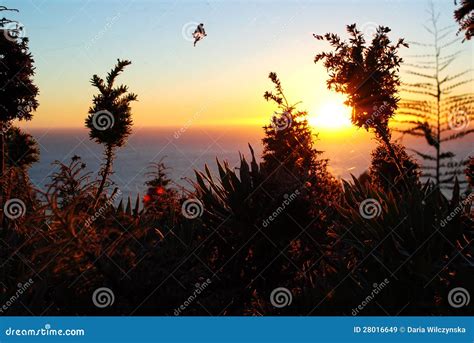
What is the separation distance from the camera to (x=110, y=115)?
29.8 ft

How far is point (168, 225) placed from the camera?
621 cm

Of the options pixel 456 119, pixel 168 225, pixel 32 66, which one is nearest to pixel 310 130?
pixel 456 119

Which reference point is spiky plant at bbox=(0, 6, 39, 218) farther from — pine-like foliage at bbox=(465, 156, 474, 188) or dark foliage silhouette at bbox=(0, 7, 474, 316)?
pine-like foliage at bbox=(465, 156, 474, 188)

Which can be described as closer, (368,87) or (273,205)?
(273,205)

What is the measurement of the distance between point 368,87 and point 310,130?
1470 mm

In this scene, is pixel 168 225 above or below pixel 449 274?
below

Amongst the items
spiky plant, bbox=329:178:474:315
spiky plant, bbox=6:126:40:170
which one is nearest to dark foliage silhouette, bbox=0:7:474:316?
spiky plant, bbox=329:178:474:315

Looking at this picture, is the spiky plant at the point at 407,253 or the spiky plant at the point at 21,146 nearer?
the spiky plant at the point at 407,253

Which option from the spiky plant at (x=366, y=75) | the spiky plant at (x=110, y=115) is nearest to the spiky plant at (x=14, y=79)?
the spiky plant at (x=110, y=115)

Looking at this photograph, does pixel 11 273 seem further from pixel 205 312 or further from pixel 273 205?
pixel 273 205

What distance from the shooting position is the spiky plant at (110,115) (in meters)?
9.09

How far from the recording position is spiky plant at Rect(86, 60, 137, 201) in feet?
29.8

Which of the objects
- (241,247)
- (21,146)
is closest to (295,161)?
(241,247)

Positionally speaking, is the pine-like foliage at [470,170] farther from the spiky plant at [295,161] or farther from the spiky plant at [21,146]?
the spiky plant at [21,146]
